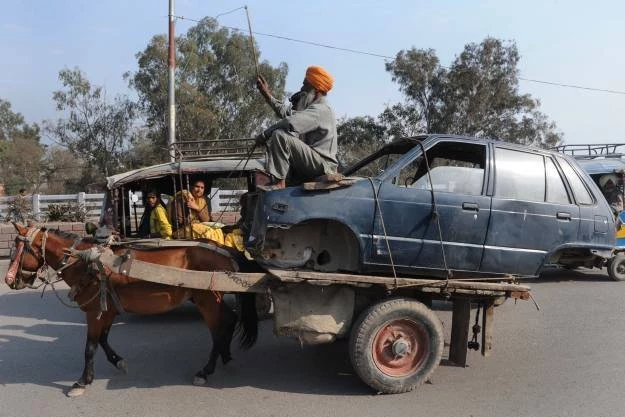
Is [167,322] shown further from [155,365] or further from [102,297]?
[102,297]

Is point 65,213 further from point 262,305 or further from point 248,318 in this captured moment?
point 248,318

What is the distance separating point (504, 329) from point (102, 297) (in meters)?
4.65

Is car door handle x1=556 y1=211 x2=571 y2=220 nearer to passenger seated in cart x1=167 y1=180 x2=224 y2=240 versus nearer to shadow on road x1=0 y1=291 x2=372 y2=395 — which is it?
shadow on road x1=0 y1=291 x2=372 y2=395

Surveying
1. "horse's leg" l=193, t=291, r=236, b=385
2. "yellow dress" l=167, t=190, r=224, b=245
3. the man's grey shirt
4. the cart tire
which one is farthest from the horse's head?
the cart tire

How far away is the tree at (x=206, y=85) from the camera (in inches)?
1038

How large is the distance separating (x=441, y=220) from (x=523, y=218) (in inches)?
28.4

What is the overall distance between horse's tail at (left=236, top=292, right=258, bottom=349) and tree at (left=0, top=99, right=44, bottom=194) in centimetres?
3368

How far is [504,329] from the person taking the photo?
6547 millimetres

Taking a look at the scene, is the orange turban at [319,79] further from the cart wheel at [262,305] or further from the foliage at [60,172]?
the foliage at [60,172]

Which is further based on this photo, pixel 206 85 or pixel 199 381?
pixel 206 85

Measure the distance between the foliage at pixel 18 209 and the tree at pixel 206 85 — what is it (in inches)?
493

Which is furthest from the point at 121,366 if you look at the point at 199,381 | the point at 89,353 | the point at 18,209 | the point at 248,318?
the point at 18,209

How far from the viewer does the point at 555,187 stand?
4758 millimetres

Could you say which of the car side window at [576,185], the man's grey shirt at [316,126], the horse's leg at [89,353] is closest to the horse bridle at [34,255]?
the horse's leg at [89,353]
